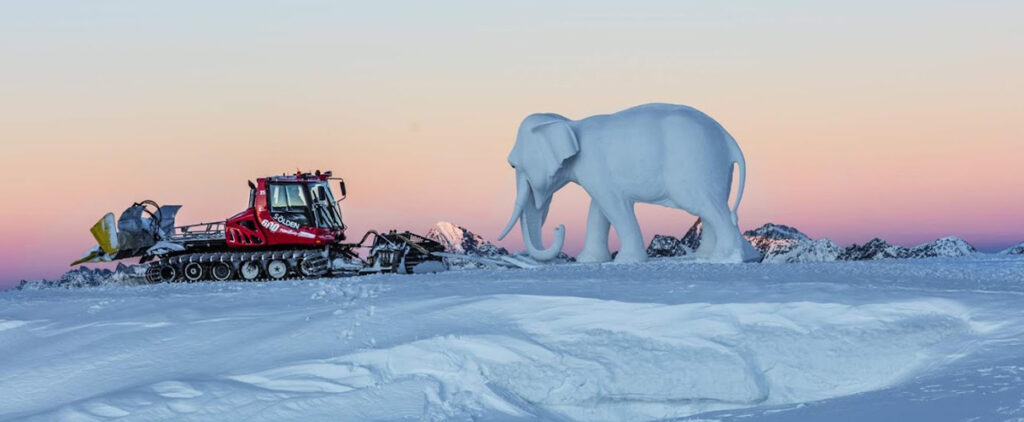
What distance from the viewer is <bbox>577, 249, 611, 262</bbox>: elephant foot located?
15.4 metres

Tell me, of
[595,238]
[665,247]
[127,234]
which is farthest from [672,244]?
[127,234]

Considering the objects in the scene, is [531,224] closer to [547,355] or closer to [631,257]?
[631,257]

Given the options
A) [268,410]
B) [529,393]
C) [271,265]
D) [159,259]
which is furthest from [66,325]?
[159,259]

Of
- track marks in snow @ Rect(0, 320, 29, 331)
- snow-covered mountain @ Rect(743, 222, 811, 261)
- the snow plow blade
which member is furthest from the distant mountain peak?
track marks in snow @ Rect(0, 320, 29, 331)

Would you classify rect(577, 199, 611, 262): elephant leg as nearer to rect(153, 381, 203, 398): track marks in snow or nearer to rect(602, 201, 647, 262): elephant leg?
rect(602, 201, 647, 262): elephant leg

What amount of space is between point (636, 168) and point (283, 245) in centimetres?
527

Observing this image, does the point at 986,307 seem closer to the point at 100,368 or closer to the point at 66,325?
the point at 100,368

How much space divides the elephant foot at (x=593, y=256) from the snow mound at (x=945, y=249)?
487cm

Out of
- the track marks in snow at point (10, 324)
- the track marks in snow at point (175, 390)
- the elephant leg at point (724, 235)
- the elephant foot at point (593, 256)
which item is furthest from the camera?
the elephant foot at point (593, 256)

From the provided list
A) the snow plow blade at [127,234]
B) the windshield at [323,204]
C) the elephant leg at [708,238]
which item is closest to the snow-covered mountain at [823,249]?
the elephant leg at [708,238]

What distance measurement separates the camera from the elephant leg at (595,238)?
50.5ft

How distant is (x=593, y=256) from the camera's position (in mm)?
15391

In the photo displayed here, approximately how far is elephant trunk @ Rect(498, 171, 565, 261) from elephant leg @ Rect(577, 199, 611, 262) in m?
0.37

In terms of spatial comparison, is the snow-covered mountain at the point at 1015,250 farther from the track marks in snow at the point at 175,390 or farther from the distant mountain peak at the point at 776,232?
the track marks in snow at the point at 175,390
